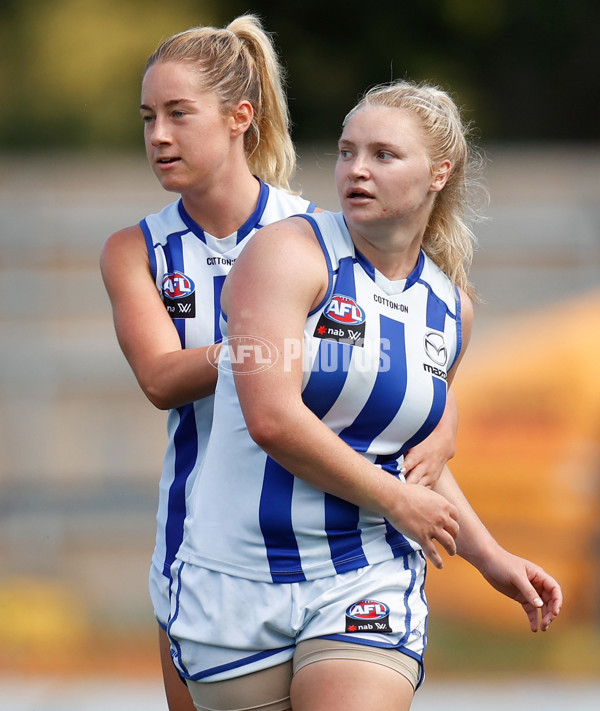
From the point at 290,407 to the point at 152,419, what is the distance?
424 cm

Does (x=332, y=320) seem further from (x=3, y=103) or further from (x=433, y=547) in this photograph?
(x=3, y=103)

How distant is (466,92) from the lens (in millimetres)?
9469

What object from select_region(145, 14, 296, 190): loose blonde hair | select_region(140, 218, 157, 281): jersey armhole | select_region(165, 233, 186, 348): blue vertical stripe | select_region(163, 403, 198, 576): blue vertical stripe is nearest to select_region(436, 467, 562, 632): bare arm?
select_region(163, 403, 198, 576): blue vertical stripe

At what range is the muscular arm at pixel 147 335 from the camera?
7.06 ft

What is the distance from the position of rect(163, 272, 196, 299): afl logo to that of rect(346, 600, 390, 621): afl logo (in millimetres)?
788

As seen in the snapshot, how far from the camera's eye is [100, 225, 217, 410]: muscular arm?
2152 mm

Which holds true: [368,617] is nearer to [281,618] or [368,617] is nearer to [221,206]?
[281,618]

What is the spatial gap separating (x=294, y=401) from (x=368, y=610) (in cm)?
39

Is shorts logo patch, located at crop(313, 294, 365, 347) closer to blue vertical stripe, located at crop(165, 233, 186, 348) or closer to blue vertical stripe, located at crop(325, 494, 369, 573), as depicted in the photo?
blue vertical stripe, located at crop(325, 494, 369, 573)

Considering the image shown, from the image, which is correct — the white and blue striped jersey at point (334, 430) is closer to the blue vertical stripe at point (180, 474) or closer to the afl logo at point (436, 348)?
the afl logo at point (436, 348)

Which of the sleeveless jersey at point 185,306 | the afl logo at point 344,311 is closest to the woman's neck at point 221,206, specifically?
the sleeveless jersey at point 185,306

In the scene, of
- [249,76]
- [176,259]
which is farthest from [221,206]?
[249,76]

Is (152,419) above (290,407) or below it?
below

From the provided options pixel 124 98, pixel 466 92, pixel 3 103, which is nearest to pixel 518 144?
pixel 466 92
